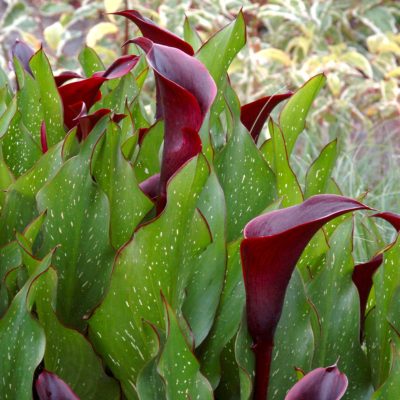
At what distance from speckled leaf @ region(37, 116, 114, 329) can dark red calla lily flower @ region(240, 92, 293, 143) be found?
22 centimetres

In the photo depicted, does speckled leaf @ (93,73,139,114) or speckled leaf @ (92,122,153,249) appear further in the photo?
speckled leaf @ (93,73,139,114)

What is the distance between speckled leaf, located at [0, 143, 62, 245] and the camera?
80 centimetres

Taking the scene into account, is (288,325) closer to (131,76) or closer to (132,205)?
(132,205)

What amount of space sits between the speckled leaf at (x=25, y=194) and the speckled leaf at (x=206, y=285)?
184mm

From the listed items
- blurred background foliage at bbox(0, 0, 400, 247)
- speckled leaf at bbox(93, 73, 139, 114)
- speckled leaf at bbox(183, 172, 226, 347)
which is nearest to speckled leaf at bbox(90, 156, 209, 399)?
speckled leaf at bbox(183, 172, 226, 347)

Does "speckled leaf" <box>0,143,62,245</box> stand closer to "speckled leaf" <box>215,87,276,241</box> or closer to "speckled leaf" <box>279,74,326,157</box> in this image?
"speckled leaf" <box>215,87,276,241</box>

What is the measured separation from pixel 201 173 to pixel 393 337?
0.21m

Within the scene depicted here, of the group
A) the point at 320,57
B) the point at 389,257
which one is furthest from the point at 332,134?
the point at 389,257

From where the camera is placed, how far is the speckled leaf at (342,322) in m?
0.74

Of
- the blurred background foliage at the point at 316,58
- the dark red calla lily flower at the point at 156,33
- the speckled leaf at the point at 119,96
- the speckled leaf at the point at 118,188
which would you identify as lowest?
the blurred background foliage at the point at 316,58

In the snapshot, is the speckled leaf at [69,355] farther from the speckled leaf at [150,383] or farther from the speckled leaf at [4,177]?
the speckled leaf at [4,177]

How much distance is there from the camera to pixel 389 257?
2.34ft

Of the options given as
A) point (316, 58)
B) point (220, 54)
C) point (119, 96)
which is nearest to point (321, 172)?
point (220, 54)

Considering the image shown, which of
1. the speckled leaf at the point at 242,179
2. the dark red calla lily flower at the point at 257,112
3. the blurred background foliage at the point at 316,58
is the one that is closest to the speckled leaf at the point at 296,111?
the dark red calla lily flower at the point at 257,112
